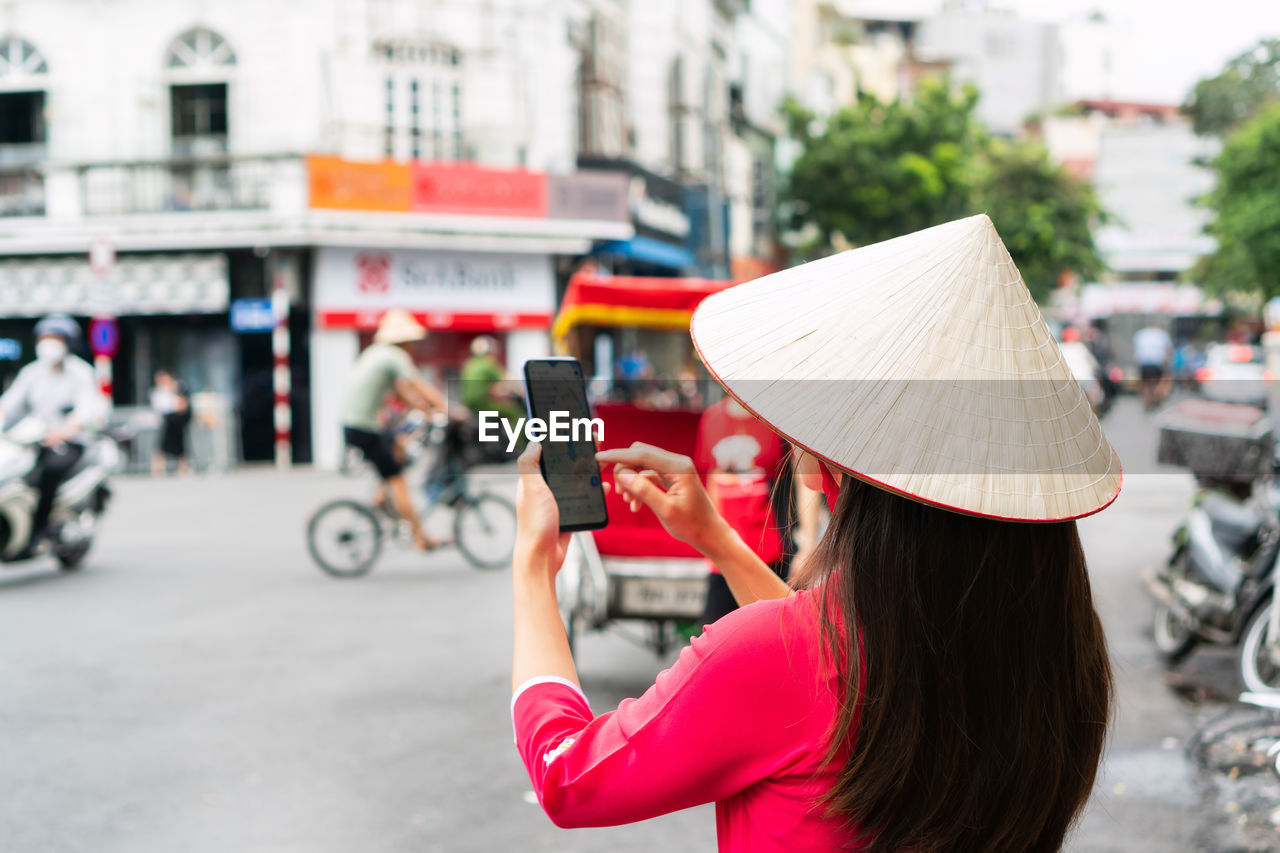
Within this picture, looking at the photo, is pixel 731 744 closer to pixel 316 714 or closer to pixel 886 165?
pixel 316 714

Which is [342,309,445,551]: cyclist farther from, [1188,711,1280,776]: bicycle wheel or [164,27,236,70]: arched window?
[164,27,236,70]: arched window

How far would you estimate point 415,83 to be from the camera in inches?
820

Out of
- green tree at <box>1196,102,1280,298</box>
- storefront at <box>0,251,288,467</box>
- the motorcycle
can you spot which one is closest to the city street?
the motorcycle

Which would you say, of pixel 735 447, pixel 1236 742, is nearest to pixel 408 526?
pixel 1236 742

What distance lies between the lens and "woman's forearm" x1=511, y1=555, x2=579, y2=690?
138cm

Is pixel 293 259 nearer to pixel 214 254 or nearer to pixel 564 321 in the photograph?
pixel 214 254

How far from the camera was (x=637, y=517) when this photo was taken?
4977 mm

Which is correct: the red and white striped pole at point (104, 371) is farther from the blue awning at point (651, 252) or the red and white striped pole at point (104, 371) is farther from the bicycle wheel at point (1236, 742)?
the bicycle wheel at point (1236, 742)

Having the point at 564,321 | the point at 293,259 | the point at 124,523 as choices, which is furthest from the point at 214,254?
the point at 564,321

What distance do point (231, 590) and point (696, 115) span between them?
70.0ft

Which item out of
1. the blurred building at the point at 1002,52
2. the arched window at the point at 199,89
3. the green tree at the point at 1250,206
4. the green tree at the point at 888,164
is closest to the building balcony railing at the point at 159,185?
the arched window at the point at 199,89

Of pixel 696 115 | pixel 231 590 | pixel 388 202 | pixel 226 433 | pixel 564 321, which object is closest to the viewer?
pixel 564 321

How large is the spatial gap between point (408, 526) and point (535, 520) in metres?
8.07

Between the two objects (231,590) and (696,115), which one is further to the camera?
(696,115)
